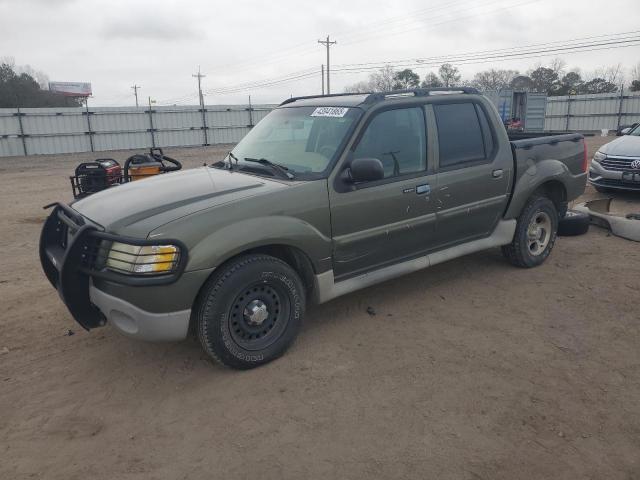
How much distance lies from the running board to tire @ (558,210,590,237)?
1.89 m

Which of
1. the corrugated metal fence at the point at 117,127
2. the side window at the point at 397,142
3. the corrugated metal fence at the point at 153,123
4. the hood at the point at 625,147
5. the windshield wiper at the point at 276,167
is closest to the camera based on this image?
the windshield wiper at the point at 276,167

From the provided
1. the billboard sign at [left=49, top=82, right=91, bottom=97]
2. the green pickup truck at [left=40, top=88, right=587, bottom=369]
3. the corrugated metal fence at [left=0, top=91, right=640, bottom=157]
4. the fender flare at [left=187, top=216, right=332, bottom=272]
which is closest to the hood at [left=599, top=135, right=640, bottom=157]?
the green pickup truck at [left=40, top=88, right=587, bottom=369]

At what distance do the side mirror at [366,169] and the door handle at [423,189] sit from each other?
2.18 feet

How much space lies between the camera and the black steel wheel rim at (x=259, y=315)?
3.49 meters

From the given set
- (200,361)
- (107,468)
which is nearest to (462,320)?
(200,361)

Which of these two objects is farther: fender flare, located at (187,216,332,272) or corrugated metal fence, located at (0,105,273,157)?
corrugated metal fence, located at (0,105,273,157)

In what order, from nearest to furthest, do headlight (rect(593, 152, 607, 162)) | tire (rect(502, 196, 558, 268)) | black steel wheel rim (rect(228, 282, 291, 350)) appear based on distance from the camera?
1. black steel wheel rim (rect(228, 282, 291, 350))
2. tire (rect(502, 196, 558, 268))
3. headlight (rect(593, 152, 607, 162))

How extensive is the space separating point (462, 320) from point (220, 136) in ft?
83.5

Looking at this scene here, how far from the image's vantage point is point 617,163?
8914 mm

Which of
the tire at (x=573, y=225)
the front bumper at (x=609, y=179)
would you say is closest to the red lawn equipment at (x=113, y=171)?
the tire at (x=573, y=225)

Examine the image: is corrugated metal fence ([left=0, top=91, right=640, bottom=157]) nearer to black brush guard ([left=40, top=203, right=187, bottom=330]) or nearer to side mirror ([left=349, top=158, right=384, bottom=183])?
black brush guard ([left=40, top=203, right=187, bottom=330])

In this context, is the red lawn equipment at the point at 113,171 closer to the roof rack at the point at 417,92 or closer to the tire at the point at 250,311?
the roof rack at the point at 417,92

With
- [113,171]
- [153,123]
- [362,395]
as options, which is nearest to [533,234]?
[362,395]

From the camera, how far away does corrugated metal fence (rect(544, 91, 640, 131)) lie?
92.6ft
